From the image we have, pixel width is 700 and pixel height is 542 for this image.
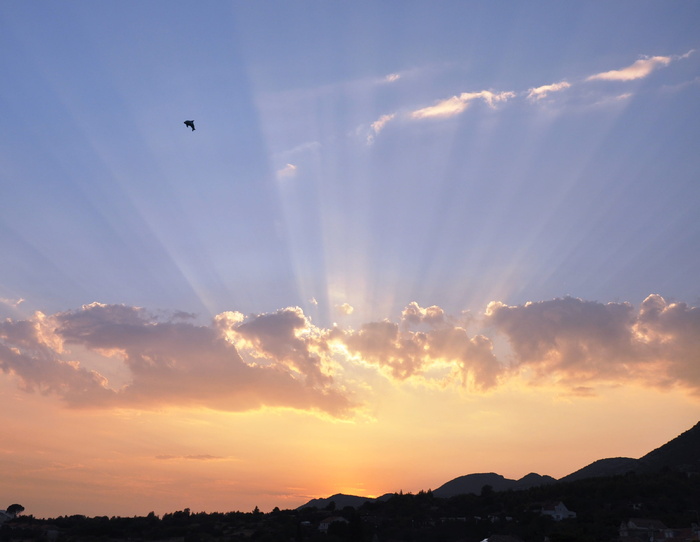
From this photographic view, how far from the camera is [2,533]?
97438 millimetres

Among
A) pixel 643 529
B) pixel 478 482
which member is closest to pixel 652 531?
pixel 643 529

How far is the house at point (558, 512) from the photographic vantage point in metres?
87.4

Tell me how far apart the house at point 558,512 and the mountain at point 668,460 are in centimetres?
4342

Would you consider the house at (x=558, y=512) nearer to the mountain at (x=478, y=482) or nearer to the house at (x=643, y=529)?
the house at (x=643, y=529)

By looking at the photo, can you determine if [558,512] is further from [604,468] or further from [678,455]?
[604,468]

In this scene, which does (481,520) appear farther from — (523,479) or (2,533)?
(523,479)

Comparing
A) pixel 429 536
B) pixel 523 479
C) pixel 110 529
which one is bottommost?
pixel 429 536

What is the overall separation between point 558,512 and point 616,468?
72153 mm

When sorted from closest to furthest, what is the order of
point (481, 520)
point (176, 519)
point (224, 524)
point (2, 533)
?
point (481, 520), point (2, 533), point (224, 524), point (176, 519)

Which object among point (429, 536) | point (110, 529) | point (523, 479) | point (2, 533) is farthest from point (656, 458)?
point (2, 533)

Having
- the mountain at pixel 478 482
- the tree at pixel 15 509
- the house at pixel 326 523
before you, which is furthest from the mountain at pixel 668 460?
the tree at pixel 15 509

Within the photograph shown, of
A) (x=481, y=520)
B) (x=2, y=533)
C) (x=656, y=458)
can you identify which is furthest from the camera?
(x=656, y=458)

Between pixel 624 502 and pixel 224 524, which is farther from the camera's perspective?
pixel 224 524

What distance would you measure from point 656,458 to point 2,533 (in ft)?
411
